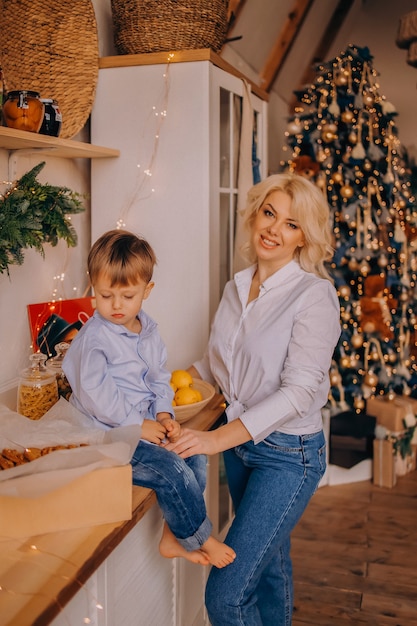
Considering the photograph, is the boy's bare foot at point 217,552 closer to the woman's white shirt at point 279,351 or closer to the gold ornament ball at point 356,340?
the woman's white shirt at point 279,351

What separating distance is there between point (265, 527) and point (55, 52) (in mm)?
1456

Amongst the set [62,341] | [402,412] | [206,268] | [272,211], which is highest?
[272,211]

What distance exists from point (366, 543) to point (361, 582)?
335 mm

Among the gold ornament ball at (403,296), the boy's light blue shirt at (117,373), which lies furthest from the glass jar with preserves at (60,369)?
the gold ornament ball at (403,296)

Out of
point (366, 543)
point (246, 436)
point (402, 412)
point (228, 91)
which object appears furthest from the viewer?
point (402, 412)

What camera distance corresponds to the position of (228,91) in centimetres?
225

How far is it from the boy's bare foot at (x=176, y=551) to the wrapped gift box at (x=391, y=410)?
230 centimetres

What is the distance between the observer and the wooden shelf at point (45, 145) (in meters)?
1.55

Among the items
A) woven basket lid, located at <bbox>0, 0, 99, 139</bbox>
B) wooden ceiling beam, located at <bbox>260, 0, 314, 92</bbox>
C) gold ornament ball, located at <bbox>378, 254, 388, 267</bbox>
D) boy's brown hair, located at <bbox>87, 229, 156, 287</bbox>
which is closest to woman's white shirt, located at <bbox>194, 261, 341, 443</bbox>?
boy's brown hair, located at <bbox>87, 229, 156, 287</bbox>

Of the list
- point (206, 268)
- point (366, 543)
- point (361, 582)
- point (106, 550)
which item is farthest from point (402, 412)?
point (106, 550)

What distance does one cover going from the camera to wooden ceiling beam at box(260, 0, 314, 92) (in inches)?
167

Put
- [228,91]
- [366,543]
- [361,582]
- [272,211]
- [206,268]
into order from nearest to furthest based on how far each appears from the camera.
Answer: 1. [272,211]
2. [206,268]
3. [228,91]
4. [361,582]
5. [366,543]

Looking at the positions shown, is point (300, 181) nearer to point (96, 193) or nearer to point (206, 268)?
point (206, 268)

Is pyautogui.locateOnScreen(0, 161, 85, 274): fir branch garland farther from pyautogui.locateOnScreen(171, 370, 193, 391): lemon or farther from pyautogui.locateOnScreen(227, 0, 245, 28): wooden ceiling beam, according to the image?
pyautogui.locateOnScreen(227, 0, 245, 28): wooden ceiling beam
